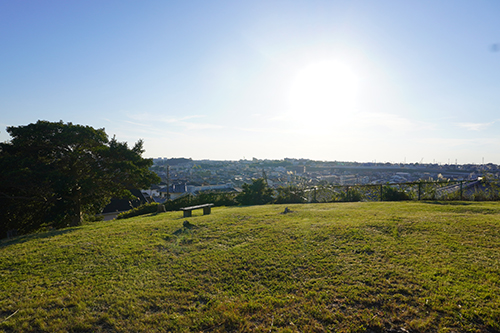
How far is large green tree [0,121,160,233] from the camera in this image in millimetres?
10500

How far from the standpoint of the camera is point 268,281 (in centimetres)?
421

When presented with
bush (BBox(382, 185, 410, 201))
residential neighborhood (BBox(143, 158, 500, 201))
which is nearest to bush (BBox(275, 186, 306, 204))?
residential neighborhood (BBox(143, 158, 500, 201))

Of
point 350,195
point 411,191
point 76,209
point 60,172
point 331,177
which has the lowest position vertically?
point 76,209

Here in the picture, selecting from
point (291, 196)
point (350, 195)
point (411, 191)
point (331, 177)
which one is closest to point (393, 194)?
point (411, 191)

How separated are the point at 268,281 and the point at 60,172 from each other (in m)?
10.9

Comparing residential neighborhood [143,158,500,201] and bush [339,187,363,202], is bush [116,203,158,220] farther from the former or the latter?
bush [339,187,363,202]

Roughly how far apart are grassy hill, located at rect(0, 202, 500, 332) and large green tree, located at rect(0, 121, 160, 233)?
4.88 meters

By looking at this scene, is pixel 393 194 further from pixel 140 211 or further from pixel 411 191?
pixel 140 211

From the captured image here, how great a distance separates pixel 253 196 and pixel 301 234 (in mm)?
10102

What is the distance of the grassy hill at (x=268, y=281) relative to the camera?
3.16 m

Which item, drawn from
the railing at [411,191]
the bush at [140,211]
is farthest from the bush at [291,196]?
the bush at [140,211]

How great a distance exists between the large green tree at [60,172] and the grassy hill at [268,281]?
192 inches

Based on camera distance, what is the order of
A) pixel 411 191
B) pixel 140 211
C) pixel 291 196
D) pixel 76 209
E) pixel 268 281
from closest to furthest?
pixel 268 281 → pixel 76 209 → pixel 411 191 → pixel 140 211 → pixel 291 196

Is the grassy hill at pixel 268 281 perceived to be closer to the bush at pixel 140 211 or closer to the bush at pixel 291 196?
the bush at pixel 140 211
